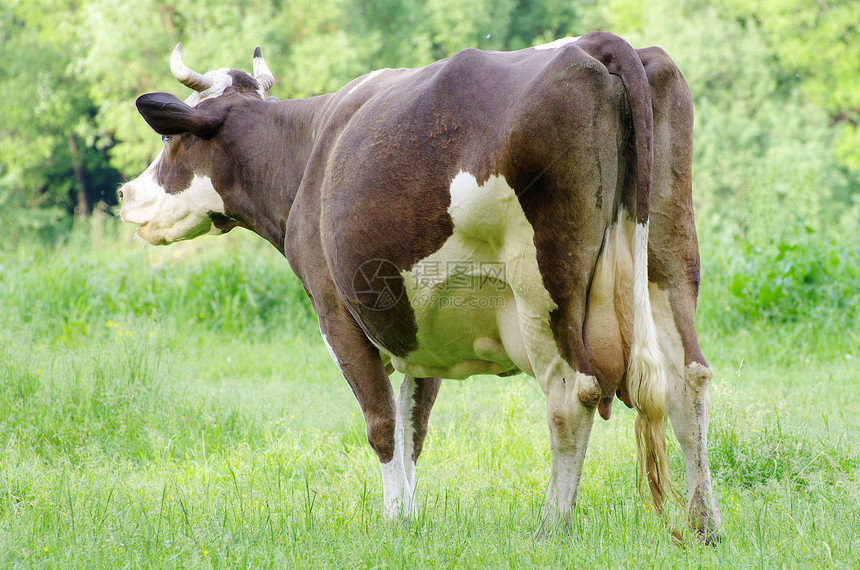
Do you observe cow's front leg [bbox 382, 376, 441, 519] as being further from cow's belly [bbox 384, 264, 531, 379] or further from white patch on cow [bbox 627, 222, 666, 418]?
white patch on cow [bbox 627, 222, 666, 418]

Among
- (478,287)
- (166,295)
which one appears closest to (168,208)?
(478,287)

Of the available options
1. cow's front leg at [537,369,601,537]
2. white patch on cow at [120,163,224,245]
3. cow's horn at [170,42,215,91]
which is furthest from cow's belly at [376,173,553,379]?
cow's horn at [170,42,215,91]

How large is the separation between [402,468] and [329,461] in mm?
939

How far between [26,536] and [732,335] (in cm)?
612

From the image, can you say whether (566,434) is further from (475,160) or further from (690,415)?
(475,160)

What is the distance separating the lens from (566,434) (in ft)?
9.21

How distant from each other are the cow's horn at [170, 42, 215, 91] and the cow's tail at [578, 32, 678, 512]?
202cm

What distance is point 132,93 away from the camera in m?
22.1

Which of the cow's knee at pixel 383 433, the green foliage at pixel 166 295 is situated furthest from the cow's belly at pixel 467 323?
the green foliage at pixel 166 295

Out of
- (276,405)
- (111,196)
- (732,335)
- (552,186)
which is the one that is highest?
(552,186)

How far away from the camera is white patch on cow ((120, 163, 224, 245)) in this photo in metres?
3.99

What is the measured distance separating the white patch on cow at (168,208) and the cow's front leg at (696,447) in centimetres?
239

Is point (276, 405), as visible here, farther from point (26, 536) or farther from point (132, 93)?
point (132, 93)

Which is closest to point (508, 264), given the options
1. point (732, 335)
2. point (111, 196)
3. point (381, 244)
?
point (381, 244)
